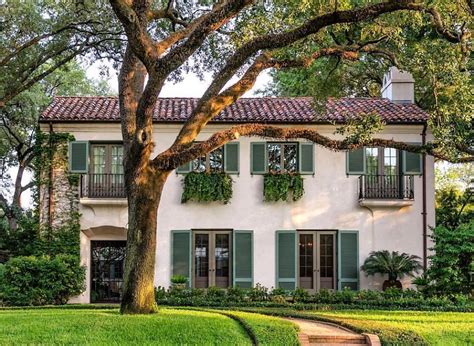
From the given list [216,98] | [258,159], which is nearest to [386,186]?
[258,159]

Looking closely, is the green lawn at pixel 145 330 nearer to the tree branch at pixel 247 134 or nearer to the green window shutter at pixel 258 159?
the tree branch at pixel 247 134

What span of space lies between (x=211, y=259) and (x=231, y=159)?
125 inches

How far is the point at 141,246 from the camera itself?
49.9 ft

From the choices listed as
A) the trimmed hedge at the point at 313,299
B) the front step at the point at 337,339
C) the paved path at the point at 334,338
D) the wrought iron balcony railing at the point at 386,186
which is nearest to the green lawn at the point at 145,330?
the paved path at the point at 334,338

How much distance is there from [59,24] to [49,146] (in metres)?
3.95

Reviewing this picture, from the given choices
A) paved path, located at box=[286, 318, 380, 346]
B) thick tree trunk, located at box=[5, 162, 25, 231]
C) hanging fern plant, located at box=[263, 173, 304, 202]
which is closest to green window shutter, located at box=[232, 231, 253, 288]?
hanging fern plant, located at box=[263, 173, 304, 202]

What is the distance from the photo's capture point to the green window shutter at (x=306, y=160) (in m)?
23.5

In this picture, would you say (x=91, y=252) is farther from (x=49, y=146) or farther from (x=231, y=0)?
(x=231, y=0)

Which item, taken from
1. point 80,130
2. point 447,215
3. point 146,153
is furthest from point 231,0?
point 447,215

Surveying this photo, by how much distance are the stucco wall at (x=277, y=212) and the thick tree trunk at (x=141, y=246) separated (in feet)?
25.8

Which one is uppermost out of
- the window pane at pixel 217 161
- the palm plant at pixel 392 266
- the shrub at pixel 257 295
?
the window pane at pixel 217 161

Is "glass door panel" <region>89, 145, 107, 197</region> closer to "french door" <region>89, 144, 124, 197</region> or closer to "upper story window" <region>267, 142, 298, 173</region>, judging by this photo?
"french door" <region>89, 144, 124, 197</region>

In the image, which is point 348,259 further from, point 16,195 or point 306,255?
point 16,195

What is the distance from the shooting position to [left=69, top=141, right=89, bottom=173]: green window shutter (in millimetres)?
23203
